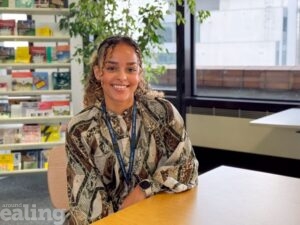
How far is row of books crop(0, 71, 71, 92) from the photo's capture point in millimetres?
3574

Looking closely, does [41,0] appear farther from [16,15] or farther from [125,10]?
[125,10]

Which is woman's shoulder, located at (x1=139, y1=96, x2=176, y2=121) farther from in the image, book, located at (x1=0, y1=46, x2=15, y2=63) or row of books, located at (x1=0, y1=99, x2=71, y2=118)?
book, located at (x1=0, y1=46, x2=15, y2=63)

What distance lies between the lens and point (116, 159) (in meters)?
1.54

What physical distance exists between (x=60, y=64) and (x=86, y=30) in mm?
500

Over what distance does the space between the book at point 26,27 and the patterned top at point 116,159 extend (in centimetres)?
223

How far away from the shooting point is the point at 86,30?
332 centimetres

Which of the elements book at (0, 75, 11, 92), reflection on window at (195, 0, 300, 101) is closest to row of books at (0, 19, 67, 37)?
book at (0, 75, 11, 92)

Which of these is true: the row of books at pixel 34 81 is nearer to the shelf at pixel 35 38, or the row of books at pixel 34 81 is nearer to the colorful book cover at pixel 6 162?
the shelf at pixel 35 38

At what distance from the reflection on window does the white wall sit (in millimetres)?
331

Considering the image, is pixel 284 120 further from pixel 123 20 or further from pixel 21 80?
pixel 21 80

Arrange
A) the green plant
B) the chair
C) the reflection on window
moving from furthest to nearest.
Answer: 1. the reflection on window
2. the green plant
3. the chair

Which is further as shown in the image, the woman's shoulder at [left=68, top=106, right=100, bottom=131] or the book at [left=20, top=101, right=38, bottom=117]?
the book at [left=20, top=101, right=38, bottom=117]

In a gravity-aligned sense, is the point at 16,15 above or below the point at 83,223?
above

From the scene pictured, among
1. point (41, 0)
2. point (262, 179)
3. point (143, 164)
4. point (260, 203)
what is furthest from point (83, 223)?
point (41, 0)
